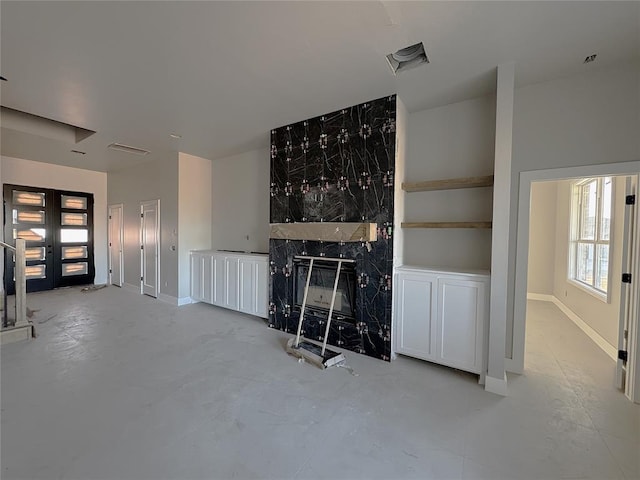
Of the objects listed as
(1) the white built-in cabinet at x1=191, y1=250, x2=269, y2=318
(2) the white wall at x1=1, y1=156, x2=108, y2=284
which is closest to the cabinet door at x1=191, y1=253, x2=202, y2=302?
(1) the white built-in cabinet at x1=191, y1=250, x2=269, y2=318

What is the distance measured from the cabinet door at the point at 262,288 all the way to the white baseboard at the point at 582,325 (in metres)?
4.33

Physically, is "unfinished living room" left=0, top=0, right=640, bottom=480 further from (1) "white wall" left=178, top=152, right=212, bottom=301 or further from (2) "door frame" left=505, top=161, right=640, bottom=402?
(1) "white wall" left=178, top=152, right=212, bottom=301

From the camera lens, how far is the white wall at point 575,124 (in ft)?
8.11

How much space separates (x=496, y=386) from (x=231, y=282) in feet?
12.9

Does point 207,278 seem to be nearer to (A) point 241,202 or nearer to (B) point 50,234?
(A) point 241,202

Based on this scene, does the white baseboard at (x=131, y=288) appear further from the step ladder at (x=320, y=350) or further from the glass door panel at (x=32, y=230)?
the step ladder at (x=320, y=350)

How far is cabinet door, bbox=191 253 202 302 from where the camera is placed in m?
5.32

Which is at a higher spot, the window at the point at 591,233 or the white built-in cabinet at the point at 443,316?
the window at the point at 591,233

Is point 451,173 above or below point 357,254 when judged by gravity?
above

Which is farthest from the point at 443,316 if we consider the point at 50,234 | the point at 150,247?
the point at 50,234

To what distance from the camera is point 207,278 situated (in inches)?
203

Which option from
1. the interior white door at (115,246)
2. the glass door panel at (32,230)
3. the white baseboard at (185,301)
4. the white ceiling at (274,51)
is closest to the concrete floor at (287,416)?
the white baseboard at (185,301)

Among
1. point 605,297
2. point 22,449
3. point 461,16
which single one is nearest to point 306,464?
point 22,449

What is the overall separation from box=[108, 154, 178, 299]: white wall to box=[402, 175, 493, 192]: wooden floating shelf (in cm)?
441
